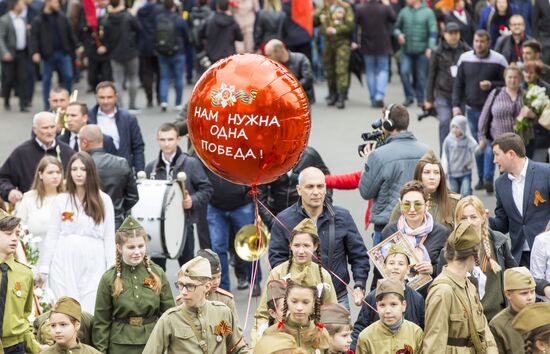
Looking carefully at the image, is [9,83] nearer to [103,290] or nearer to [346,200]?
[346,200]

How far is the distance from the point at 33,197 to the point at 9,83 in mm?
11641

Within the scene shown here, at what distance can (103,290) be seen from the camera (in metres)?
9.55

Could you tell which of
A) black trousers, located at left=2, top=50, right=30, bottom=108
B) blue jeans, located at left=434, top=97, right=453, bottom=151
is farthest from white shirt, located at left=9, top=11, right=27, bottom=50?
blue jeans, located at left=434, top=97, right=453, bottom=151

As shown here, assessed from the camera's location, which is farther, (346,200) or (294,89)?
(346,200)

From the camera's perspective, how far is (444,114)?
17.7 m

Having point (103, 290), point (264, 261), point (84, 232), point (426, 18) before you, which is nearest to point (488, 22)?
point (426, 18)

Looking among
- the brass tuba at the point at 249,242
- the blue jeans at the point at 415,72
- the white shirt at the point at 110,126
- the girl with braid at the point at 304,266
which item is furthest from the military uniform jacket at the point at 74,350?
the blue jeans at the point at 415,72

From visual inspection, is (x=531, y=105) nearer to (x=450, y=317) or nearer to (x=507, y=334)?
(x=507, y=334)

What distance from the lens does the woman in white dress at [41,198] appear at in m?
11.8

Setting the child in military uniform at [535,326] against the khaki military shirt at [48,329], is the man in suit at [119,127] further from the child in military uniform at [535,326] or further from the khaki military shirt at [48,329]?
the child in military uniform at [535,326]

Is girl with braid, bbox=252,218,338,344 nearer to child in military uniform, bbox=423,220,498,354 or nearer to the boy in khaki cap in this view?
child in military uniform, bbox=423,220,498,354

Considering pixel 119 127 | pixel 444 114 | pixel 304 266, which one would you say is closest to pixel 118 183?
pixel 119 127

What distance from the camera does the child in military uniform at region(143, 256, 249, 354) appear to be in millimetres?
8750

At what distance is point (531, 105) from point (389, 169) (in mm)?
4032
